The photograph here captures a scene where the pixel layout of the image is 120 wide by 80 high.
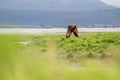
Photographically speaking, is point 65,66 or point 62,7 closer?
point 65,66

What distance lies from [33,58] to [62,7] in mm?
96580

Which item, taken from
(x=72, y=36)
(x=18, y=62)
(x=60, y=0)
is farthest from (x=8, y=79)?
(x=60, y=0)

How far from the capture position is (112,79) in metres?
1.13

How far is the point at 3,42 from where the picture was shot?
3.82 feet

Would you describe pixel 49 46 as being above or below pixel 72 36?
above

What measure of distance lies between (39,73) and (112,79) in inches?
7.3

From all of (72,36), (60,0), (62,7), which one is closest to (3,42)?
(72,36)

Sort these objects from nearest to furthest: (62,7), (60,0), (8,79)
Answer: (8,79)
(62,7)
(60,0)

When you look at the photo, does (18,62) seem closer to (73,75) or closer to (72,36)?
(73,75)

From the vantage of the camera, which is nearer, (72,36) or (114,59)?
(114,59)

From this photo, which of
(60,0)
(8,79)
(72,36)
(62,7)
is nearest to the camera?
(8,79)

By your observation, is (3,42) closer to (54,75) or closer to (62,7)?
(54,75)

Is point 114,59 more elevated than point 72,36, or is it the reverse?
point 114,59

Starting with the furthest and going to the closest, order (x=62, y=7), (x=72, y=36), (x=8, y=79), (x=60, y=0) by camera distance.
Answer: (x=60, y=0), (x=62, y=7), (x=72, y=36), (x=8, y=79)
